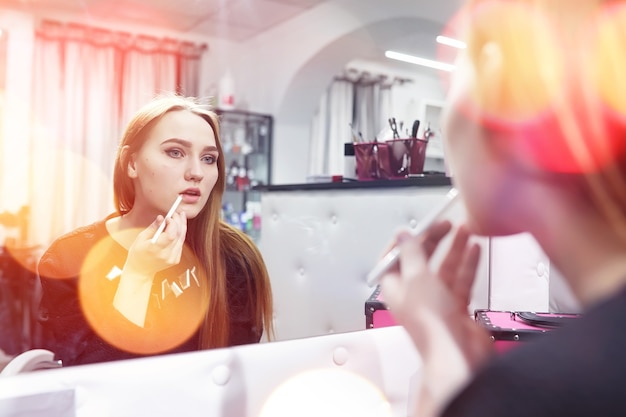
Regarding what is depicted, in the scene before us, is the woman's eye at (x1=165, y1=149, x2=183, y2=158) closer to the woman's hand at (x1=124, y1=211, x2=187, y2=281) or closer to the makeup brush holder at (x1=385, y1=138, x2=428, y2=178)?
the woman's hand at (x1=124, y1=211, x2=187, y2=281)

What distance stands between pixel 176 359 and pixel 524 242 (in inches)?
30.1

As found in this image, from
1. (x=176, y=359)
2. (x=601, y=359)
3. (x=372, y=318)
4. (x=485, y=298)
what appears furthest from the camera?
(x=485, y=298)

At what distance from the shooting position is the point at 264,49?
123 centimetres

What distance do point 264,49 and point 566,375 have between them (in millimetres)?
1091

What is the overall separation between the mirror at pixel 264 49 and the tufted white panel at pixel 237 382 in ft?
0.69

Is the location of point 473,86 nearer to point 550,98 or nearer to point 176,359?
point 550,98

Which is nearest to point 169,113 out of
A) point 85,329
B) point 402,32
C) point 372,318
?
point 85,329

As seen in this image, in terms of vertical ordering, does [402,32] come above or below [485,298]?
above

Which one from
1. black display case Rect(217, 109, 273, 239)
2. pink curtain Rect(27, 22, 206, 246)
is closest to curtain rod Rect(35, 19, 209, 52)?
pink curtain Rect(27, 22, 206, 246)

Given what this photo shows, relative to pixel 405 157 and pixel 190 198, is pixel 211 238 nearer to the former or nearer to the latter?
pixel 190 198

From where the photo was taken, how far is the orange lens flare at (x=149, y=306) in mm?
665

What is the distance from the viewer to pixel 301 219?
3.47ft

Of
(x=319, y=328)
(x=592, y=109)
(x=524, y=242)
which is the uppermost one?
(x=592, y=109)

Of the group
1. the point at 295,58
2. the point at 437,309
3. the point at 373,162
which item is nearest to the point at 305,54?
the point at 295,58
